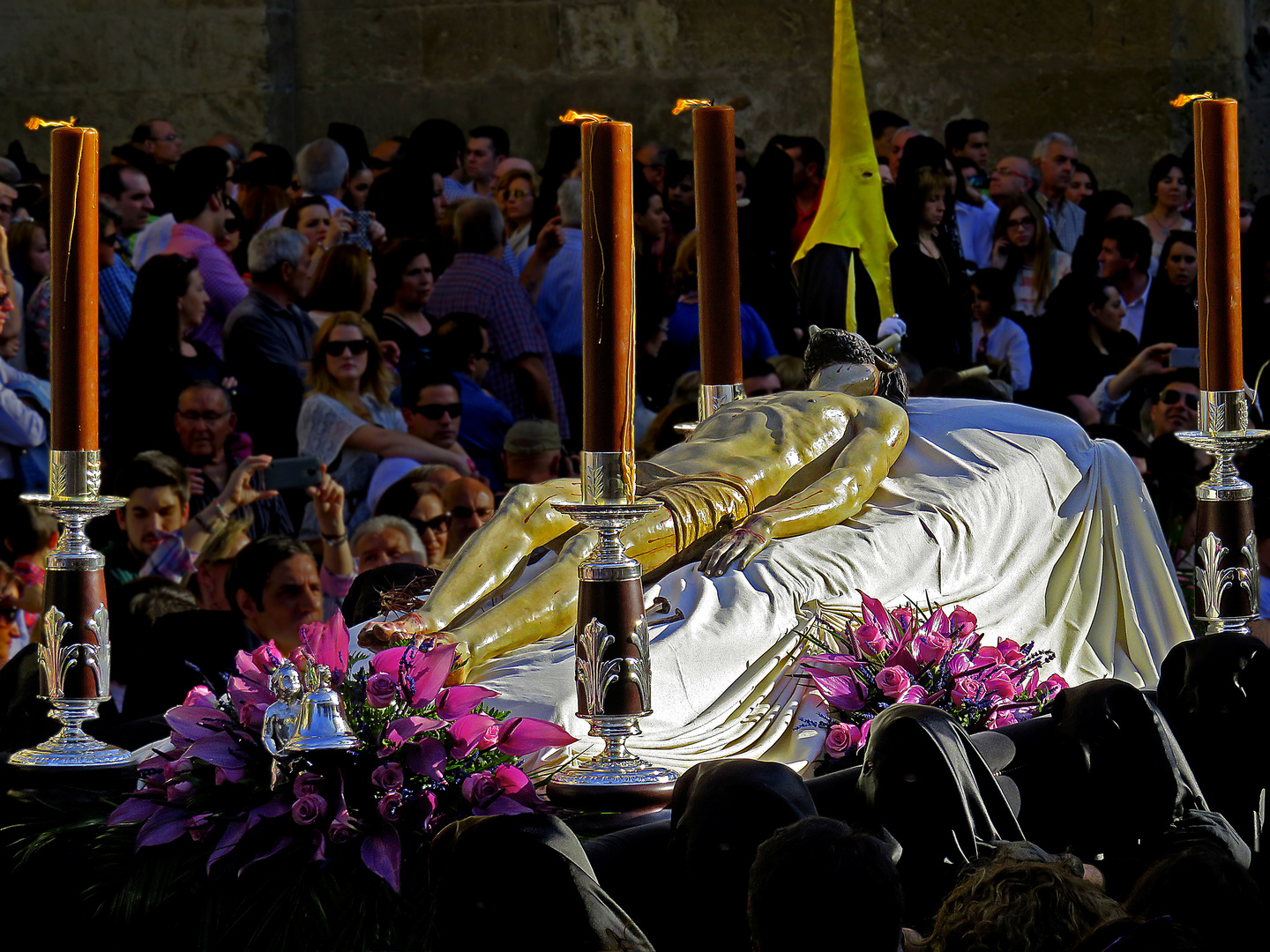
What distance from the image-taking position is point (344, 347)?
6.71 metres

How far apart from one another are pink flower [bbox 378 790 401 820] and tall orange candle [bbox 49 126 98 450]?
1.14 meters

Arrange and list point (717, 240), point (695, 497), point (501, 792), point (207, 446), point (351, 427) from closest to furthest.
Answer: point (501, 792)
point (695, 497)
point (717, 240)
point (207, 446)
point (351, 427)

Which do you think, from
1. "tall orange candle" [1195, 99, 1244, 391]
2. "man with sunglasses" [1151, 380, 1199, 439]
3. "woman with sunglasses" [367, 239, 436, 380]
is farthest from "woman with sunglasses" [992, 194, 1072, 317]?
"tall orange candle" [1195, 99, 1244, 391]

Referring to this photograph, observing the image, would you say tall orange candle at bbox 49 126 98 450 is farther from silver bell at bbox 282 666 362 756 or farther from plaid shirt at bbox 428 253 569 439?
plaid shirt at bbox 428 253 569 439

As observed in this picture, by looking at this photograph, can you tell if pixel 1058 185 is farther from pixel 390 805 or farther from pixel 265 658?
pixel 390 805

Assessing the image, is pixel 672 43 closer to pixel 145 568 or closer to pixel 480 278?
pixel 480 278

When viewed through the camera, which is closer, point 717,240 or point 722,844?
point 722,844

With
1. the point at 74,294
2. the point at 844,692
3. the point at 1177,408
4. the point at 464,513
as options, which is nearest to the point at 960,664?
the point at 844,692

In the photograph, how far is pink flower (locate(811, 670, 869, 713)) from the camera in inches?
147

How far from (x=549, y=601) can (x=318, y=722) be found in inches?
38.8

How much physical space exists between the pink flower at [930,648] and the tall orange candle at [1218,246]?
3.21ft

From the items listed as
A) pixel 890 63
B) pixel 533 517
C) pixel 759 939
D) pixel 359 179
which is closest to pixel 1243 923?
pixel 759 939

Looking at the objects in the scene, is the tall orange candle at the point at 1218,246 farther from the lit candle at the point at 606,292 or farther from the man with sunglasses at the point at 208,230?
the man with sunglasses at the point at 208,230

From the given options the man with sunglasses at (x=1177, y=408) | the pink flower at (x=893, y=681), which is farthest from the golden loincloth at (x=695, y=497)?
the man with sunglasses at (x=1177, y=408)
